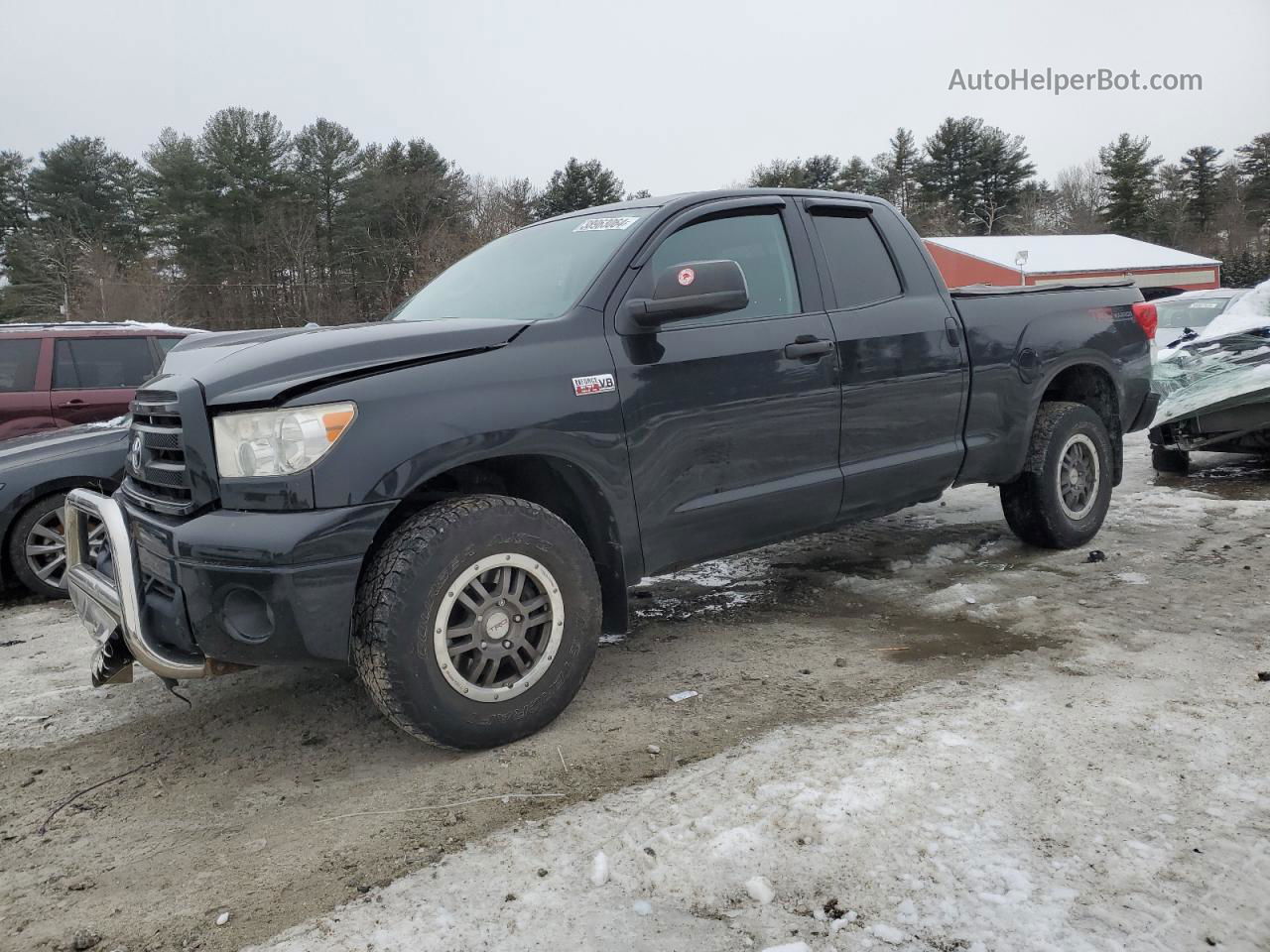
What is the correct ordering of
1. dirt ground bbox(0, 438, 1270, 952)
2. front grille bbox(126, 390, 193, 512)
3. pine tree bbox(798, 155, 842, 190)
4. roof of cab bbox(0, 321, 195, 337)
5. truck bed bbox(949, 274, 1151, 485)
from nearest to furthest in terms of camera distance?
dirt ground bbox(0, 438, 1270, 952) → front grille bbox(126, 390, 193, 512) → truck bed bbox(949, 274, 1151, 485) → roof of cab bbox(0, 321, 195, 337) → pine tree bbox(798, 155, 842, 190)

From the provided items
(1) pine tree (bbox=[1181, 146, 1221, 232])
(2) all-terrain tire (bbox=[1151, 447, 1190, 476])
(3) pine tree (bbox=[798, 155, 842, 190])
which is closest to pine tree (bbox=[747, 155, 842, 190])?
(3) pine tree (bbox=[798, 155, 842, 190])

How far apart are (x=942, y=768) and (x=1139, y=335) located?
13.0ft

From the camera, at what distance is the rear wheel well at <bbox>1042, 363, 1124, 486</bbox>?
5.44 metres

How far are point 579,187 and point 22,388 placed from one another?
40277 millimetres

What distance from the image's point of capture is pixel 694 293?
10.6ft

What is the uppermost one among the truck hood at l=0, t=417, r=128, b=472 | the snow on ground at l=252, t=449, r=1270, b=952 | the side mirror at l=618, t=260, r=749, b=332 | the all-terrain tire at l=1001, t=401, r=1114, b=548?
the side mirror at l=618, t=260, r=749, b=332

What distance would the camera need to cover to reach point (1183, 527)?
19.3 ft

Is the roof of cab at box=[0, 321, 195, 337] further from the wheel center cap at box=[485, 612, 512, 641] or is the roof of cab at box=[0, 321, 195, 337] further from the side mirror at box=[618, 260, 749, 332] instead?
the wheel center cap at box=[485, 612, 512, 641]

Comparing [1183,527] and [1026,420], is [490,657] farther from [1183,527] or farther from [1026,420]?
[1183,527]

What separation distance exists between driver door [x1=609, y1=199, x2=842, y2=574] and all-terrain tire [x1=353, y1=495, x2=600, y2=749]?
0.45 m

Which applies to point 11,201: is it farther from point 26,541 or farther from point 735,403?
point 735,403

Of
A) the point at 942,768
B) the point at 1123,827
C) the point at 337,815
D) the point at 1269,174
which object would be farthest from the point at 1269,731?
the point at 1269,174

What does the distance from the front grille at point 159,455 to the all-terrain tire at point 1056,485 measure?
426 centimetres

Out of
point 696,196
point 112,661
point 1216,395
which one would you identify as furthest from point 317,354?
point 1216,395
